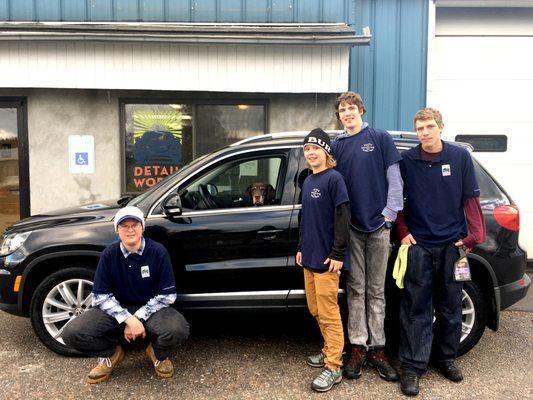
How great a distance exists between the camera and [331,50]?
21.4 ft

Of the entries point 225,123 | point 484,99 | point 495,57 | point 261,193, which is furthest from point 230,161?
point 495,57

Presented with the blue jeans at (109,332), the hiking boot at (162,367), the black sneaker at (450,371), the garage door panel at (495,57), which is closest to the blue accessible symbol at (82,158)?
the blue jeans at (109,332)

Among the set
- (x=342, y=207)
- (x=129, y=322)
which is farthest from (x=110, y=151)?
(x=342, y=207)

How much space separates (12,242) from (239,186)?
197 centimetres

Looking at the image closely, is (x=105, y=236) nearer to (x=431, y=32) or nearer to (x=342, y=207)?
(x=342, y=207)

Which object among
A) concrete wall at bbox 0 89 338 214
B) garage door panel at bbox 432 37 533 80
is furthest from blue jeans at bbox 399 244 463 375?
garage door panel at bbox 432 37 533 80

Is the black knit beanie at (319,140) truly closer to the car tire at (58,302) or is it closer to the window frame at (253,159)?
the window frame at (253,159)

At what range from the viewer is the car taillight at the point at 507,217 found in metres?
3.95

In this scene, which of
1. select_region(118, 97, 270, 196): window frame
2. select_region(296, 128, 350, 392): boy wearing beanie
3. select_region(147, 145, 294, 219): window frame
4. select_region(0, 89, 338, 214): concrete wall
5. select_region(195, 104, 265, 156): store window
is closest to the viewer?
select_region(296, 128, 350, 392): boy wearing beanie

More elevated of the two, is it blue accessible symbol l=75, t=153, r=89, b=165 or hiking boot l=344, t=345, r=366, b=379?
blue accessible symbol l=75, t=153, r=89, b=165

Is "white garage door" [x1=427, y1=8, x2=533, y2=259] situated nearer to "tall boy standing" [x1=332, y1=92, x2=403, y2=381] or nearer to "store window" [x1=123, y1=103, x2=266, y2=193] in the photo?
"store window" [x1=123, y1=103, x2=266, y2=193]

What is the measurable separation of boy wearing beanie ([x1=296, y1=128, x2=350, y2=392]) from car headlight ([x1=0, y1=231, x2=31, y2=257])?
7.57 feet

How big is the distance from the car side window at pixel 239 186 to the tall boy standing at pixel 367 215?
64 cm

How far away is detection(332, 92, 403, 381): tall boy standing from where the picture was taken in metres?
3.52
